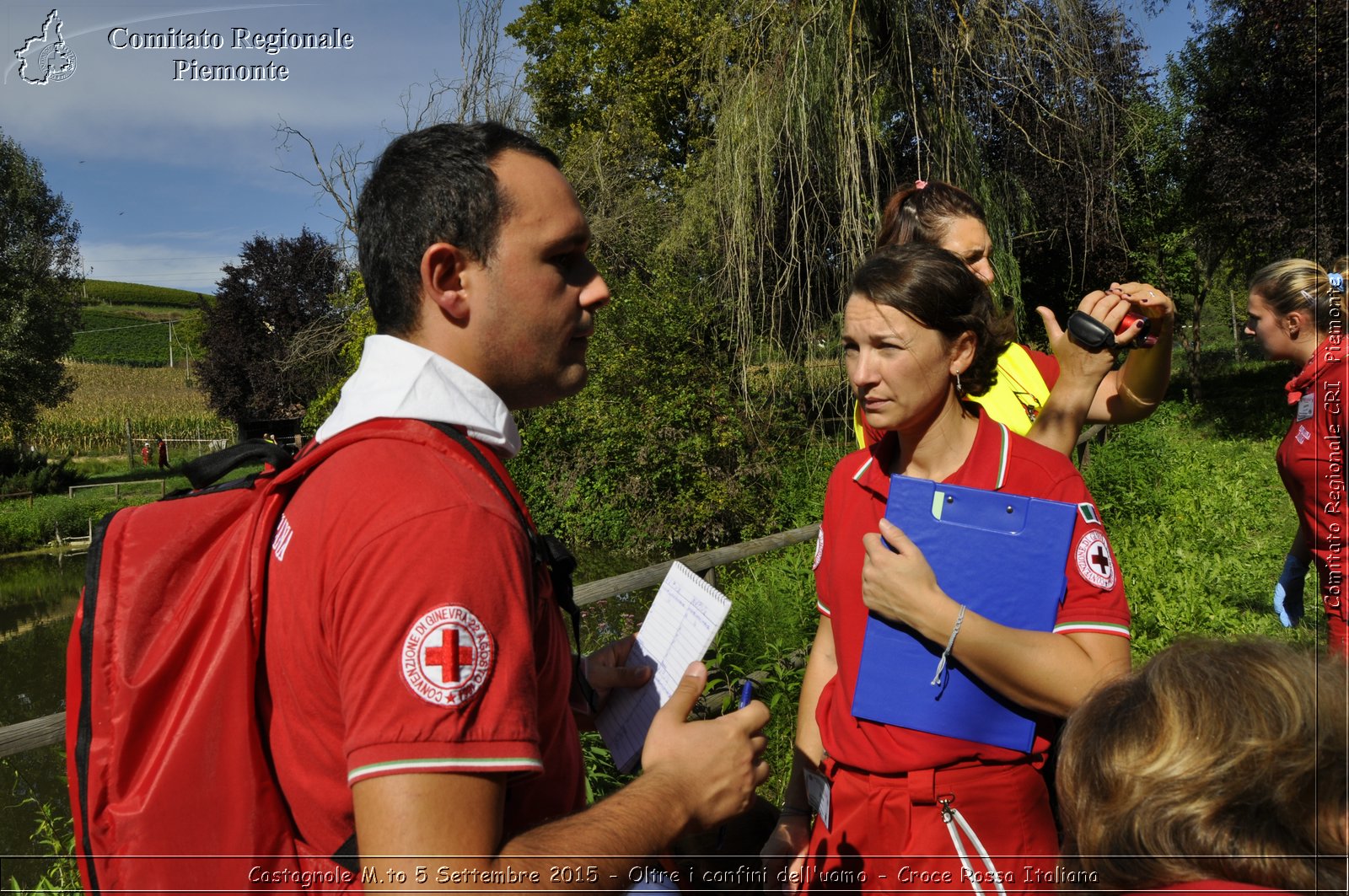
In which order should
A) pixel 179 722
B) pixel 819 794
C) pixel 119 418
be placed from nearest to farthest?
pixel 179 722 → pixel 819 794 → pixel 119 418

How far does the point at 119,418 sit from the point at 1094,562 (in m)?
51.0

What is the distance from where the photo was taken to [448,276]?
4.36 feet

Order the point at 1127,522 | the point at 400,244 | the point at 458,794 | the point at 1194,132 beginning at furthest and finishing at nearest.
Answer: the point at 1194,132 < the point at 1127,522 < the point at 400,244 < the point at 458,794

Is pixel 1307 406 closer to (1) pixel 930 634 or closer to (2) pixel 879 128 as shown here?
(1) pixel 930 634

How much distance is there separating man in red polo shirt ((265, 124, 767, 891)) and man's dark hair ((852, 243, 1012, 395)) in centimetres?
84

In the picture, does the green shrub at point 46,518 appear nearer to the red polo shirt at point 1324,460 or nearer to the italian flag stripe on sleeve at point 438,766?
the red polo shirt at point 1324,460

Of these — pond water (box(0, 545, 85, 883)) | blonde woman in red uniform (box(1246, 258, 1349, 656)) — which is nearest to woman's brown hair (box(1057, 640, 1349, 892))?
blonde woman in red uniform (box(1246, 258, 1349, 656))

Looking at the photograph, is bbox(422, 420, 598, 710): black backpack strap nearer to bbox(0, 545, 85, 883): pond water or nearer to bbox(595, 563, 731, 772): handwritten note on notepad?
bbox(595, 563, 731, 772): handwritten note on notepad

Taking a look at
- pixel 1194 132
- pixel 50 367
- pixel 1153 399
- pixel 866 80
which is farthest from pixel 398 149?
pixel 50 367

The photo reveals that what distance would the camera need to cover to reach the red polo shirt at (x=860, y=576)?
1.74 meters

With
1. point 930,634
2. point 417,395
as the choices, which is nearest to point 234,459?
point 417,395

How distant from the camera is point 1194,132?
14.3 m

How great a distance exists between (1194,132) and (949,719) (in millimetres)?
15727

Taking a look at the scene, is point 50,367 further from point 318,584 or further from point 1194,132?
point 318,584
